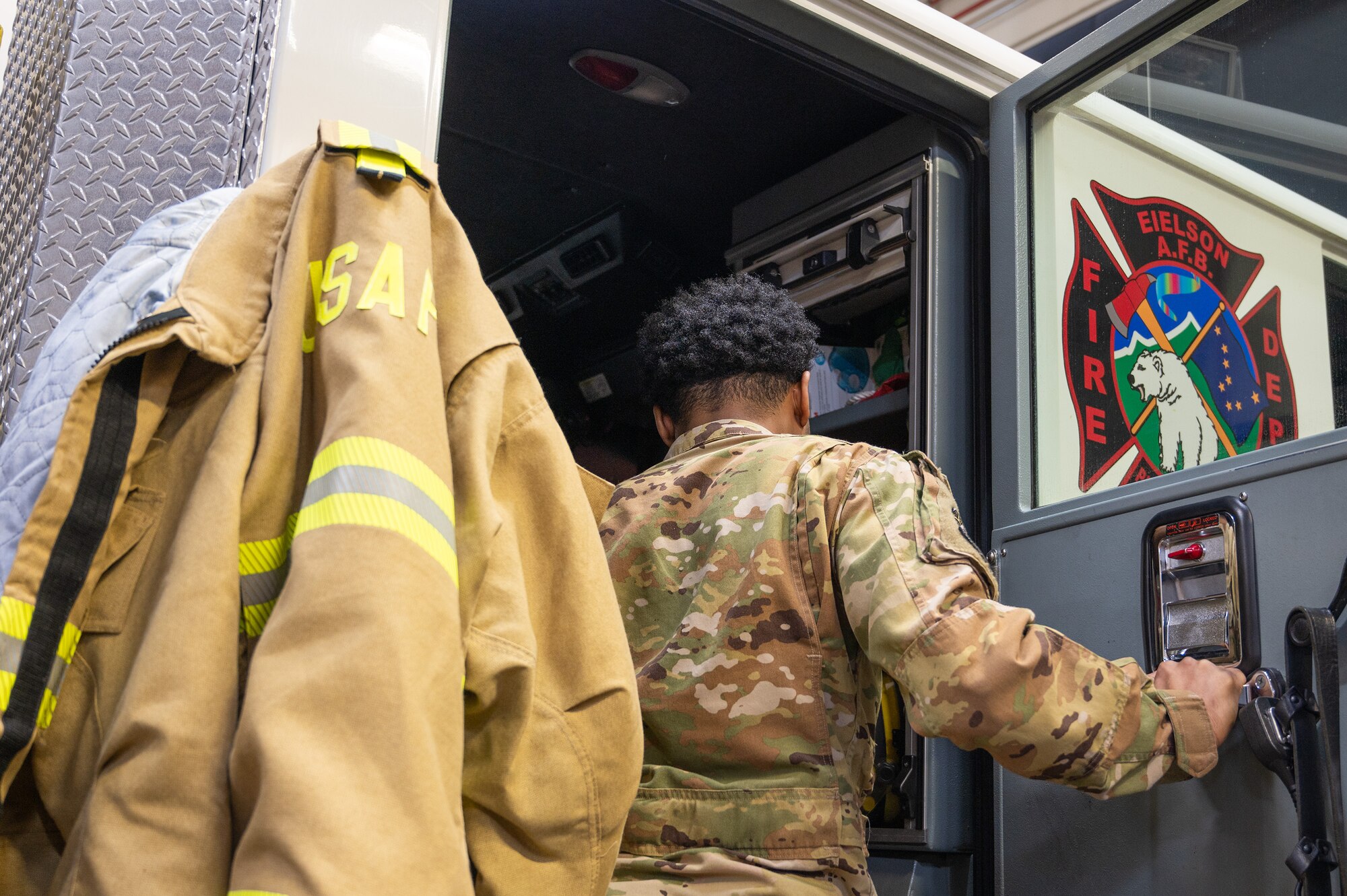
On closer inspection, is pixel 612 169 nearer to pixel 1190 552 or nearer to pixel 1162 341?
pixel 1162 341

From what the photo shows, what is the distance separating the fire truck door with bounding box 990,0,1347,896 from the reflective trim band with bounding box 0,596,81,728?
156cm

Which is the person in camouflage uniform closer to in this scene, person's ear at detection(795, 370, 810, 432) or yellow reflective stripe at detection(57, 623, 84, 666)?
person's ear at detection(795, 370, 810, 432)

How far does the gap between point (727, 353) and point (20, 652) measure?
1.45 m

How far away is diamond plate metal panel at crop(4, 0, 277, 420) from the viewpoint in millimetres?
1482

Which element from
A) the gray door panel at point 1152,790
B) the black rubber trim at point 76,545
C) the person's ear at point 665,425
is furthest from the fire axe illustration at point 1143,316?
the black rubber trim at point 76,545

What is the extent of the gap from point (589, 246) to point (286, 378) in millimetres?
2552

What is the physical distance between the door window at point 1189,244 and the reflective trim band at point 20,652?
1715mm

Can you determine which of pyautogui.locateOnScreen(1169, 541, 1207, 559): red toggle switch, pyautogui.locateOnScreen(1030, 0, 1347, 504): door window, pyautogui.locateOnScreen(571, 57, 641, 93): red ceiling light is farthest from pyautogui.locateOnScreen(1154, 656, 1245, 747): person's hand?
pyautogui.locateOnScreen(571, 57, 641, 93): red ceiling light

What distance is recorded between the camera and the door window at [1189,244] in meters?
2.08

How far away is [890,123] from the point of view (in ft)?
9.36

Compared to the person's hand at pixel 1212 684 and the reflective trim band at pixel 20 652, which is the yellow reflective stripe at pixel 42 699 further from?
the person's hand at pixel 1212 684

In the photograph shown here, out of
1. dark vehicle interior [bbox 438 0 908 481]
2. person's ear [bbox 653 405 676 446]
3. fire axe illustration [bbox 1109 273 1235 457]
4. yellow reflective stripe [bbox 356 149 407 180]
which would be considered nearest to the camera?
yellow reflective stripe [bbox 356 149 407 180]

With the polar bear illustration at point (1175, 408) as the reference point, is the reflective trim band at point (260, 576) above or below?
below

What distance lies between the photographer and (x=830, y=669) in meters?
1.76
